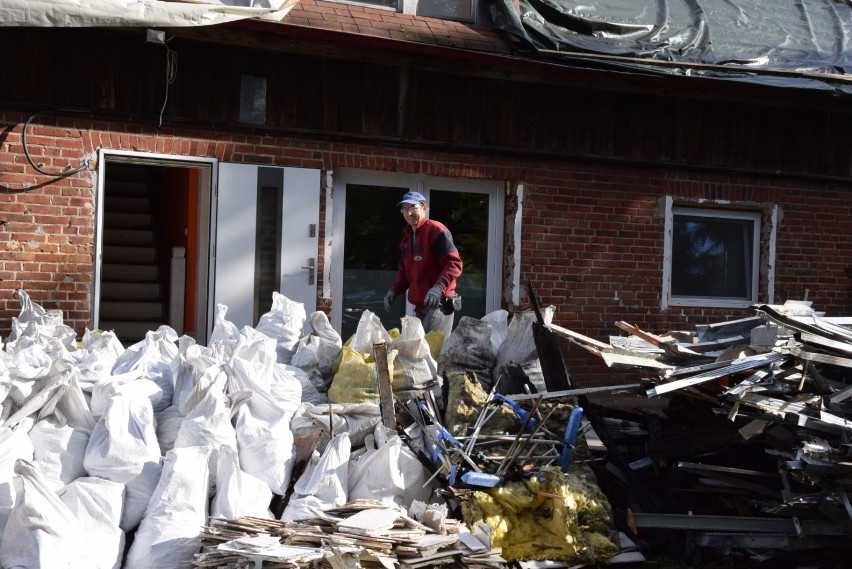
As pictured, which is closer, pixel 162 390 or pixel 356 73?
pixel 162 390

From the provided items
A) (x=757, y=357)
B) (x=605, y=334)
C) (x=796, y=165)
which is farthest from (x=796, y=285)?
(x=757, y=357)

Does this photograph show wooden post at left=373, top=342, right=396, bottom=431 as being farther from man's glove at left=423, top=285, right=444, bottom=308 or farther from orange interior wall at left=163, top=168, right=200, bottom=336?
orange interior wall at left=163, top=168, right=200, bottom=336

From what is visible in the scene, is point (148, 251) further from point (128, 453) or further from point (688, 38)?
point (128, 453)

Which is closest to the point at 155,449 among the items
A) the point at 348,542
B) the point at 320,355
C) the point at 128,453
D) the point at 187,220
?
the point at 128,453

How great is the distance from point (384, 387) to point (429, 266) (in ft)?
7.07

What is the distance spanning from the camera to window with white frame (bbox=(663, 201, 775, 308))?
10.9 m

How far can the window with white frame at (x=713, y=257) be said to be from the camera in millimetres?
10883

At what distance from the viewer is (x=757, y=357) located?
19.2ft

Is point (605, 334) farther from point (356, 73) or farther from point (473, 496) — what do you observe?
point (473, 496)

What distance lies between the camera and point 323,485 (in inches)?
215

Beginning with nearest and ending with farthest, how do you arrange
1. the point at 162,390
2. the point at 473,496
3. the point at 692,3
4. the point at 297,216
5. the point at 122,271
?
the point at 473,496 → the point at 162,390 → the point at 297,216 → the point at 692,3 → the point at 122,271

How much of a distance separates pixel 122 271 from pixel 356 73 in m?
5.08

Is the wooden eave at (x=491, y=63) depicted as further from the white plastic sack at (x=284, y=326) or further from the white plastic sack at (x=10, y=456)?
the white plastic sack at (x=10, y=456)

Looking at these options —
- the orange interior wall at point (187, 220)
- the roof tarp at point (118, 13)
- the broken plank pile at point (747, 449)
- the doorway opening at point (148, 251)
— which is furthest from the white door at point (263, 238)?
the broken plank pile at point (747, 449)
